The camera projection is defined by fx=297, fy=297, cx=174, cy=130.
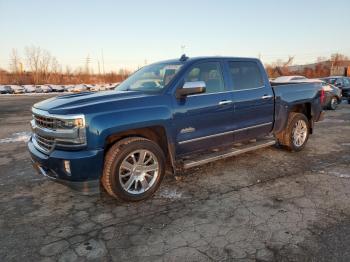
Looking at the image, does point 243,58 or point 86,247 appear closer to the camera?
point 86,247

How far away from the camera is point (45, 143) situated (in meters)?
3.89

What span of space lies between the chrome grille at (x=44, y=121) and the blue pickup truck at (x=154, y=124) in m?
0.01

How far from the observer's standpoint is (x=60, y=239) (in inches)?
124

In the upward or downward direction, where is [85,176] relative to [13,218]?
upward

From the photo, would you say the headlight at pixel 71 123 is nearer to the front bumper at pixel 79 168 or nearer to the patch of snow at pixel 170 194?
the front bumper at pixel 79 168

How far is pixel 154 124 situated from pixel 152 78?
3.75 feet

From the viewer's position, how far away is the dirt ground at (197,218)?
2.89 m

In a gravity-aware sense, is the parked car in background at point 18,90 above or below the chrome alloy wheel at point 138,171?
above

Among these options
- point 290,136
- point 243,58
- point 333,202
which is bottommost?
point 333,202

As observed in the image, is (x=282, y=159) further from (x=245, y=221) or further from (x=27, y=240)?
(x=27, y=240)

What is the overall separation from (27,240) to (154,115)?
2059 millimetres

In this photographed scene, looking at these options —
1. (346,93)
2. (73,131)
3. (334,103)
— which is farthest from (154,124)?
(346,93)

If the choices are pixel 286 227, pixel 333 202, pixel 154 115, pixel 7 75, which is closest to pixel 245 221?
pixel 286 227

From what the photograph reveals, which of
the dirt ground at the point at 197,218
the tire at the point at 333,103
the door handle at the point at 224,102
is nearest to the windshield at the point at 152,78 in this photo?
the door handle at the point at 224,102
